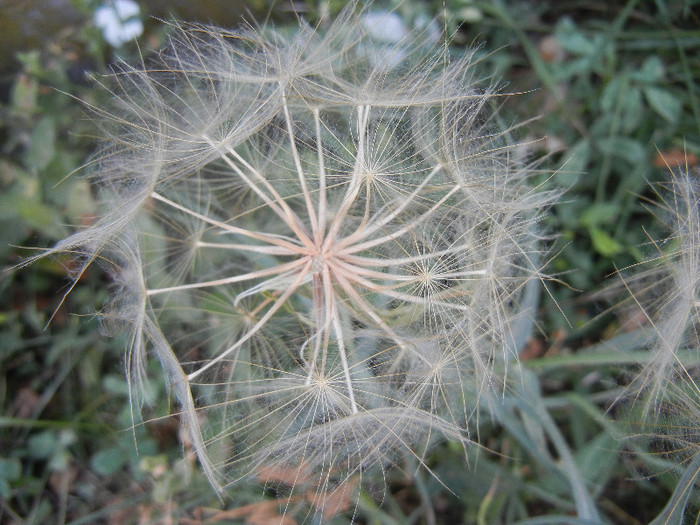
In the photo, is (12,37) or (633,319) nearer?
(633,319)

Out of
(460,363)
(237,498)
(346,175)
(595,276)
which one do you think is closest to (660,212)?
(595,276)

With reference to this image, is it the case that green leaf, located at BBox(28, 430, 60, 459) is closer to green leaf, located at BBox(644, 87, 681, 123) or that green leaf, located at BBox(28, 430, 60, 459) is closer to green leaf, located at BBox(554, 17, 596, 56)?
green leaf, located at BBox(554, 17, 596, 56)

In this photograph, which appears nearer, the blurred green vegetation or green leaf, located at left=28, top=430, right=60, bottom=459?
the blurred green vegetation

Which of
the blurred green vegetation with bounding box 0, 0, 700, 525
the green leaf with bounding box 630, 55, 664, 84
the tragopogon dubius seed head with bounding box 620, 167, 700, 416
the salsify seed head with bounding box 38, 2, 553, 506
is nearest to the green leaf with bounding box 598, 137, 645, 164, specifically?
the blurred green vegetation with bounding box 0, 0, 700, 525

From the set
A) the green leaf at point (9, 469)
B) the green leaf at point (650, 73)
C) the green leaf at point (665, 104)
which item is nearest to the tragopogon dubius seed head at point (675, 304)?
the green leaf at point (665, 104)

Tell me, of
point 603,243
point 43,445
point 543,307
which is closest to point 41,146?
point 43,445

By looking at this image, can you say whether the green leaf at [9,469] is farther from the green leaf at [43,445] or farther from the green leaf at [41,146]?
the green leaf at [41,146]

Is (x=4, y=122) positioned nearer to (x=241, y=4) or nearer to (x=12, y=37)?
(x=12, y=37)
